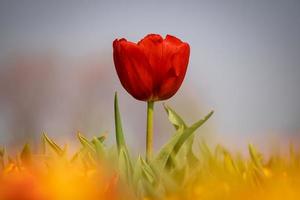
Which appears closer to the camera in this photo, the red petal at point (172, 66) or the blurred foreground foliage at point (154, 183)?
the blurred foreground foliage at point (154, 183)

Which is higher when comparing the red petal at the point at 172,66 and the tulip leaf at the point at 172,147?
the red petal at the point at 172,66

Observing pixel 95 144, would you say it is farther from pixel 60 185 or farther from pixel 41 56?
pixel 41 56

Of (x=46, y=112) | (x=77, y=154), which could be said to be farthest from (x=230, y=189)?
(x=46, y=112)

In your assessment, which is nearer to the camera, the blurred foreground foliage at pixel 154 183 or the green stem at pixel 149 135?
the blurred foreground foliage at pixel 154 183

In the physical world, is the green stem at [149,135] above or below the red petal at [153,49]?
below

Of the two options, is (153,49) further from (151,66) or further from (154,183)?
(154,183)

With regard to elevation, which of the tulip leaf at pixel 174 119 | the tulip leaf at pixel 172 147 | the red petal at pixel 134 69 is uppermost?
the red petal at pixel 134 69

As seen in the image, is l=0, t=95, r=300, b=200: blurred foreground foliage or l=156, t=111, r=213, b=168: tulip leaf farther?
l=156, t=111, r=213, b=168: tulip leaf

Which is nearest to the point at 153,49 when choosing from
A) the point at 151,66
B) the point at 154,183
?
the point at 151,66
